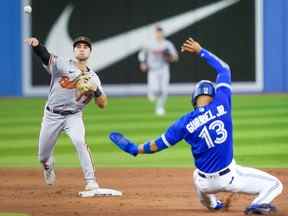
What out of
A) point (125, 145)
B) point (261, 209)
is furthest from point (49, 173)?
point (261, 209)

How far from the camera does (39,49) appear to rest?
380 inches

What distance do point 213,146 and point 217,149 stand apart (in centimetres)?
5

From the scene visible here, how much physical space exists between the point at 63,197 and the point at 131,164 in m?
3.25

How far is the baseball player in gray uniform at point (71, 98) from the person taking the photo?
9758 millimetres

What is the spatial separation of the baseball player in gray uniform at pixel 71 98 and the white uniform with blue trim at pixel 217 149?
5.30ft

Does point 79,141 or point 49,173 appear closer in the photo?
point 79,141

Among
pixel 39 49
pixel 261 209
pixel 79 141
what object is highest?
pixel 39 49

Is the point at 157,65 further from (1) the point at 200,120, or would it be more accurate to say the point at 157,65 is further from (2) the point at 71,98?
(1) the point at 200,120

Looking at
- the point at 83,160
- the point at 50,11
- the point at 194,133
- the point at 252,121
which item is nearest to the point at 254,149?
the point at 252,121

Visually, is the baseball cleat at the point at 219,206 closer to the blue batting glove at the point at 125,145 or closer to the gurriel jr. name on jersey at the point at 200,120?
the gurriel jr. name on jersey at the point at 200,120

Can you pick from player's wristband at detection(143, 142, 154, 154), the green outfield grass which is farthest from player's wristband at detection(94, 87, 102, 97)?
the green outfield grass

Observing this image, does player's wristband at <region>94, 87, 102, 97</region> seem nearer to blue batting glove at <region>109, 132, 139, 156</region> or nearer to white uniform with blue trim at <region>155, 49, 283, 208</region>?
blue batting glove at <region>109, 132, 139, 156</region>

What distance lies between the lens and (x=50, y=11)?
84.8 ft

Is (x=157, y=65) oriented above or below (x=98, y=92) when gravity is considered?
above
